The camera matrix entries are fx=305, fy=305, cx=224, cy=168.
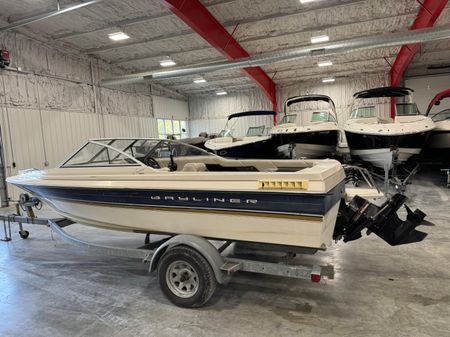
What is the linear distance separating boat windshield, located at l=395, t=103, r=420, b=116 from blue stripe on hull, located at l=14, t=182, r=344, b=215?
576 cm

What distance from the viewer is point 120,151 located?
3.08 m

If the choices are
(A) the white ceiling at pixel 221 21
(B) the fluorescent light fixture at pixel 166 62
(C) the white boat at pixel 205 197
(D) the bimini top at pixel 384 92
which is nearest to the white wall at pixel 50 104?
(A) the white ceiling at pixel 221 21

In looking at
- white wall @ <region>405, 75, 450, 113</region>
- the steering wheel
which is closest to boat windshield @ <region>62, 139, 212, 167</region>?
the steering wheel

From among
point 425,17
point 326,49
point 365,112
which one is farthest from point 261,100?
point 425,17

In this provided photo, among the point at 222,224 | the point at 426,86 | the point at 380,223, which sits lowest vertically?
the point at 380,223

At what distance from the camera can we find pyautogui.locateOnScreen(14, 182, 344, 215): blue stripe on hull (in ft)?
6.74

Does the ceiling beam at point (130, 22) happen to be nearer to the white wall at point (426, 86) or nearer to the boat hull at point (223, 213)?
the boat hull at point (223, 213)

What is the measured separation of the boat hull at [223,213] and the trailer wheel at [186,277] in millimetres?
222

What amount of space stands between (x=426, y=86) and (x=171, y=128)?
11292mm

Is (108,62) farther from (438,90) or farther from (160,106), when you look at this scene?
(438,90)

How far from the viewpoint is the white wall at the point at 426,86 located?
12414mm

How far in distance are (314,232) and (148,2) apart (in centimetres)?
672

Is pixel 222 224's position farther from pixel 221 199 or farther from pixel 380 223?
pixel 380 223

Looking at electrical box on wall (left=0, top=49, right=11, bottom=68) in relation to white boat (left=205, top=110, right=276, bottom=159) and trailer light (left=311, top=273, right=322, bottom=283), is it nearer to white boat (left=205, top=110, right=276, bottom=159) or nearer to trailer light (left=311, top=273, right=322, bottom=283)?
white boat (left=205, top=110, right=276, bottom=159)
